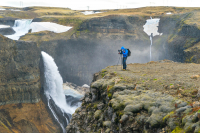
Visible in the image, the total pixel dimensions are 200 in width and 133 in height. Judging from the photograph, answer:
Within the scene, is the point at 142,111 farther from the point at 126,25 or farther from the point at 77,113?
the point at 126,25

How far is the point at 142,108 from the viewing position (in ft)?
30.2

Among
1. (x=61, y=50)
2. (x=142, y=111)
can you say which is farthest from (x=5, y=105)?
(x=142, y=111)

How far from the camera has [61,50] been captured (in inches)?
2458

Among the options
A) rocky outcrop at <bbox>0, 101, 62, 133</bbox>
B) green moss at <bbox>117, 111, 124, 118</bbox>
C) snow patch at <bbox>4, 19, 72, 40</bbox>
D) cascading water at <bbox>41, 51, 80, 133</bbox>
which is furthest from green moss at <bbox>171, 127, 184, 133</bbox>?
snow patch at <bbox>4, 19, 72, 40</bbox>

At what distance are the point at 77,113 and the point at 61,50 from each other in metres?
48.7

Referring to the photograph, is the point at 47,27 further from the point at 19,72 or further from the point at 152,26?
the point at 152,26

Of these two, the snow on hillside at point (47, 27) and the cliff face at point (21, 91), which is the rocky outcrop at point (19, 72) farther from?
the snow on hillside at point (47, 27)

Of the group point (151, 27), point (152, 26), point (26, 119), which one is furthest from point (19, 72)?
point (152, 26)

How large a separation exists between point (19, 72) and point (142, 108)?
38.1 meters

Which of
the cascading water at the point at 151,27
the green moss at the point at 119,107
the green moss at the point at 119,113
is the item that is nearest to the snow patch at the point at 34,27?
the cascading water at the point at 151,27

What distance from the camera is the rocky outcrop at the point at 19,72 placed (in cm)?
3922

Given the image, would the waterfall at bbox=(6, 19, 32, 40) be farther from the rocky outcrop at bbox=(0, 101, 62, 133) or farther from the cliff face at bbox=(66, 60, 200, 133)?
the cliff face at bbox=(66, 60, 200, 133)

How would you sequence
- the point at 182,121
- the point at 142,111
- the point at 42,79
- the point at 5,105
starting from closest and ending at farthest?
the point at 182,121, the point at 142,111, the point at 5,105, the point at 42,79

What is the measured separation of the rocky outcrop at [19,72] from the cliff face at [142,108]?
3005cm
